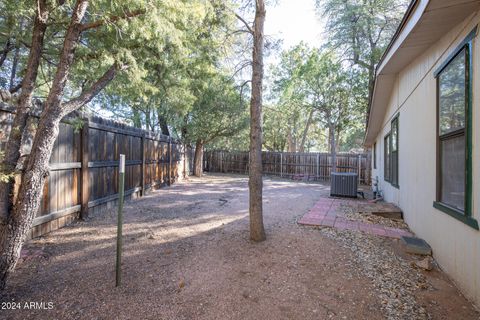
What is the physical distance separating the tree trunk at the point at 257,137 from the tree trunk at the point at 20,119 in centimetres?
293

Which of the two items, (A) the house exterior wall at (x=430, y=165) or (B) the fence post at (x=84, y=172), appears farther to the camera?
(B) the fence post at (x=84, y=172)

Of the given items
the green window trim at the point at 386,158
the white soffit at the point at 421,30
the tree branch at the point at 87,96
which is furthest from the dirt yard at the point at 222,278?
the green window trim at the point at 386,158

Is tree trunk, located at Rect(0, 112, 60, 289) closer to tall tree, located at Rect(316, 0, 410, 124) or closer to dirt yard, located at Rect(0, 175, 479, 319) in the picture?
dirt yard, located at Rect(0, 175, 479, 319)

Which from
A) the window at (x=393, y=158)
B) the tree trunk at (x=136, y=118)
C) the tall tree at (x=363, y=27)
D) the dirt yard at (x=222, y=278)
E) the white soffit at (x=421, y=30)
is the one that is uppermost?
the tall tree at (x=363, y=27)

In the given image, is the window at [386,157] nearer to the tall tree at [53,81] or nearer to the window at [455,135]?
the window at [455,135]

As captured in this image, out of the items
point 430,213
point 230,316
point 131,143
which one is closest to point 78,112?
point 131,143

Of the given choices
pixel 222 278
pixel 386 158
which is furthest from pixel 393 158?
pixel 222 278

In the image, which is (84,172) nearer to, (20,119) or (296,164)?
(20,119)

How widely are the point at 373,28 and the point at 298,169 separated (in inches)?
355

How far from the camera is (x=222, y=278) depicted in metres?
2.95

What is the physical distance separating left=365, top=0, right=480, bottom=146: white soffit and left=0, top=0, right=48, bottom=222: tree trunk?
15.2 feet

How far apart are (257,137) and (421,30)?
2.84m

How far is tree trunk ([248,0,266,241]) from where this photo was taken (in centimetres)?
414

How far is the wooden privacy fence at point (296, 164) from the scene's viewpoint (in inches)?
565
